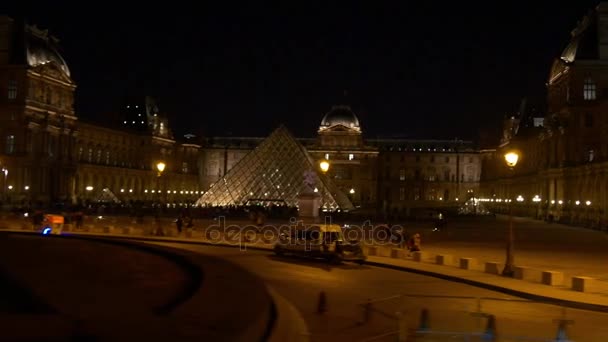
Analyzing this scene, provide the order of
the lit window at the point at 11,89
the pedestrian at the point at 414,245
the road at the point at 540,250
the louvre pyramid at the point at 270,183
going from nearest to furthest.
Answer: the road at the point at 540,250
the pedestrian at the point at 414,245
the louvre pyramid at the point at 270,183
the lit window at the point at 11,89

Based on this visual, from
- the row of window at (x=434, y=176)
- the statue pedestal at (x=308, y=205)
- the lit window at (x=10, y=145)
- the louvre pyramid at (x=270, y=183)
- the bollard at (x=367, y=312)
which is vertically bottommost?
the bollard at (x=367, y=312)

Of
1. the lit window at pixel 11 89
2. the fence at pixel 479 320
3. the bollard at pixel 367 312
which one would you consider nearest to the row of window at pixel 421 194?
the lit window at pixel 11 89

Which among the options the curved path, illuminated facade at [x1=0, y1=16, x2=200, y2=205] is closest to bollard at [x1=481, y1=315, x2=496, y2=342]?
the curved path

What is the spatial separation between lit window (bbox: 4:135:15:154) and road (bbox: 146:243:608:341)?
5327cm

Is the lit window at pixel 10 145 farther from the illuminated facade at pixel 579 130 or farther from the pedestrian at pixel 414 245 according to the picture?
the pedestrian at pixel 414 245

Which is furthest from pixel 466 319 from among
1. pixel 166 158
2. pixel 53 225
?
pixel 166 158

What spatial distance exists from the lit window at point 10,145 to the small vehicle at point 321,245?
51036 millimetres

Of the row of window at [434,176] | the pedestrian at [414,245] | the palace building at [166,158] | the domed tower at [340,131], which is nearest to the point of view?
the pedestrian at [414,245]

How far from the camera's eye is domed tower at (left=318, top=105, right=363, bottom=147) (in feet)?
403

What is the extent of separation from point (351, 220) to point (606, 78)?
88.2ft

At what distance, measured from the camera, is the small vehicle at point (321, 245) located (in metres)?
22.2

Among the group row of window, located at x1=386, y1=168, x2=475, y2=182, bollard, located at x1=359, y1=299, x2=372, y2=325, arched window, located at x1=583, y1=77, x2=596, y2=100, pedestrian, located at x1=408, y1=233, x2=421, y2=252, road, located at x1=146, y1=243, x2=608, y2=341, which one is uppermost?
arched window, located at x1=583, y1=77, x2=596, y2=100

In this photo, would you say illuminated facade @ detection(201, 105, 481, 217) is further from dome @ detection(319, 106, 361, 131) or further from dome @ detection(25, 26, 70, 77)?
dome @ detection(25, 26, 70, 77)

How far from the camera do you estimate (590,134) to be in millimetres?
63719
